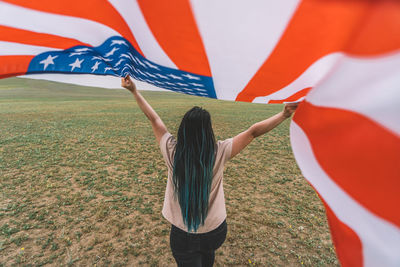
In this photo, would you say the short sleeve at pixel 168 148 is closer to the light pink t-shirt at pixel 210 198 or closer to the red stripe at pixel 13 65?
the light pink t-shirt at pixel 210 198

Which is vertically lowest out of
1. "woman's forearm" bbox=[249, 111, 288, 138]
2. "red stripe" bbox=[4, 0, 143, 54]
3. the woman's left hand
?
"woman's forearm" bbox=[249, 111, 288, 138]

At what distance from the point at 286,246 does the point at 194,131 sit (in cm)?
291

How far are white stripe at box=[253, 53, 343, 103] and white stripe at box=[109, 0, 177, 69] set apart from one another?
72 centimetres

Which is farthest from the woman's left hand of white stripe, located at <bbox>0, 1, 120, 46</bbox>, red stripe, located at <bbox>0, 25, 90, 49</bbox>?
red stripe, located at <bbox>0, 25, 90, 49</bbox>

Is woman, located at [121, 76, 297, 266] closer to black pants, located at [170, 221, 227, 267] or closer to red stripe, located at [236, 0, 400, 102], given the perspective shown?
black pants, located at [170, 221, 227, 267]

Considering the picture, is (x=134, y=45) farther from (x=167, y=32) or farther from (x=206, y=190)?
(x=206, y=190)

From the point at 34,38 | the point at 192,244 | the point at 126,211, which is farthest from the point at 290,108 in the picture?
the point at 126,211

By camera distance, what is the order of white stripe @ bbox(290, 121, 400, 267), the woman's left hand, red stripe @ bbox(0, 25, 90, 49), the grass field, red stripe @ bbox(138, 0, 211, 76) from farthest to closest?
1. the grass field
2. the woman's left hand
3. red stripe @ bbox(0, 25, 90, 49)
4. red stripe @ bbox(138, 0, 211, 76)
5. white stripe @ bbox(290, 121, 400, 267)

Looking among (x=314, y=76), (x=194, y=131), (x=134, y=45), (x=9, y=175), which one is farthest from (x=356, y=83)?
(x=9, y=175)

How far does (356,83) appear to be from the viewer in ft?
2.66

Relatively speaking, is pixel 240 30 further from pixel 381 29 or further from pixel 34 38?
pixel 34 38

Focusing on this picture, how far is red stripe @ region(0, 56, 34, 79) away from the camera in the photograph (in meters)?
1.23

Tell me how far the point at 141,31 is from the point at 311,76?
1.00m

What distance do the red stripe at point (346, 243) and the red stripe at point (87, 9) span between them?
1.61m
